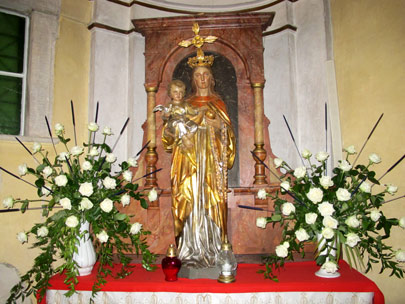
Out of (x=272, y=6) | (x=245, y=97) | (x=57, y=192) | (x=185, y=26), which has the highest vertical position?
(x=272, y=6)

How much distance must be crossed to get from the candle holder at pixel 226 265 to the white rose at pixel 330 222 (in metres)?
0.78

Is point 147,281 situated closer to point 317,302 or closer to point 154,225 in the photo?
point 154,225

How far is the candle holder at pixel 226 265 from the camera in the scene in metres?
2.87

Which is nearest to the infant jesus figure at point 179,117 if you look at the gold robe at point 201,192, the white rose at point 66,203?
the gold robe at point 201,192

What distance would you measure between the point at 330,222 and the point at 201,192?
1.22 meters

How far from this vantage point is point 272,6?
4535 millimetres

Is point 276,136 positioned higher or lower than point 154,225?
higher

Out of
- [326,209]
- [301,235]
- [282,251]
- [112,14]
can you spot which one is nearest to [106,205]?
[282,251]

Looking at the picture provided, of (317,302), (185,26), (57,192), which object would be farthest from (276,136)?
(57,192)

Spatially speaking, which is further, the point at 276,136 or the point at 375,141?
the point at 276,136

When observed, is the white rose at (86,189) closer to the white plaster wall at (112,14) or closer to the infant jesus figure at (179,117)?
the infant jesus figure at (179,117)

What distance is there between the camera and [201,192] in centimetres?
342

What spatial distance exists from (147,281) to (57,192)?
1027 mm

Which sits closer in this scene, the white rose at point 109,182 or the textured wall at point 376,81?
the white rose at point 109,182
